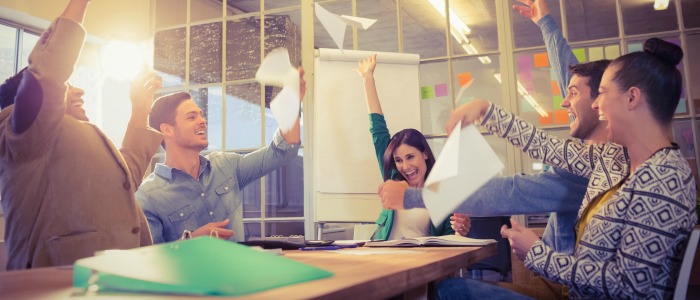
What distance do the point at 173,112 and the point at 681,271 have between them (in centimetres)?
218

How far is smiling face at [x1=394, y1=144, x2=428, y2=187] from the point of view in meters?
2.72

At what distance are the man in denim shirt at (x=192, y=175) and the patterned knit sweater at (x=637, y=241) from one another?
1.50 meters

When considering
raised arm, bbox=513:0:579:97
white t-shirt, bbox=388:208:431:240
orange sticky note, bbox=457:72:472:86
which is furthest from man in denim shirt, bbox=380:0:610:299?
orange sticky note, bbox=457:72:472:86

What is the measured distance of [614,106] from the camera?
1.33 meters

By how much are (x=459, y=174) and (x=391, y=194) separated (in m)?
0.76

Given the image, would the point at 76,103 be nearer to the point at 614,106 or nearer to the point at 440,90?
the point at 614,106

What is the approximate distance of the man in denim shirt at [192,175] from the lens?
2.31 metres

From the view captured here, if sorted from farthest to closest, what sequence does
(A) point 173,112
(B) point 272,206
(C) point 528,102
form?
(B) point 272,206 < (C) point 528,102 < (A) point 173,112

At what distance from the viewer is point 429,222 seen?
2.57 meters

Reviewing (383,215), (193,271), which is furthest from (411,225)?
(193,271)

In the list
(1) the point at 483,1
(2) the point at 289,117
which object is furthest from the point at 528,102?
(1) the point at 483,1

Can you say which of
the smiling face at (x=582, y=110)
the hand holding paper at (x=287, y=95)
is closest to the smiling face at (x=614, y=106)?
the smiling face at (x=582, y=110)

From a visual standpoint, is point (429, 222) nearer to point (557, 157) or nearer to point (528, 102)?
point (557, 157)

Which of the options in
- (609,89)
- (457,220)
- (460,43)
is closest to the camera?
(609,89)
